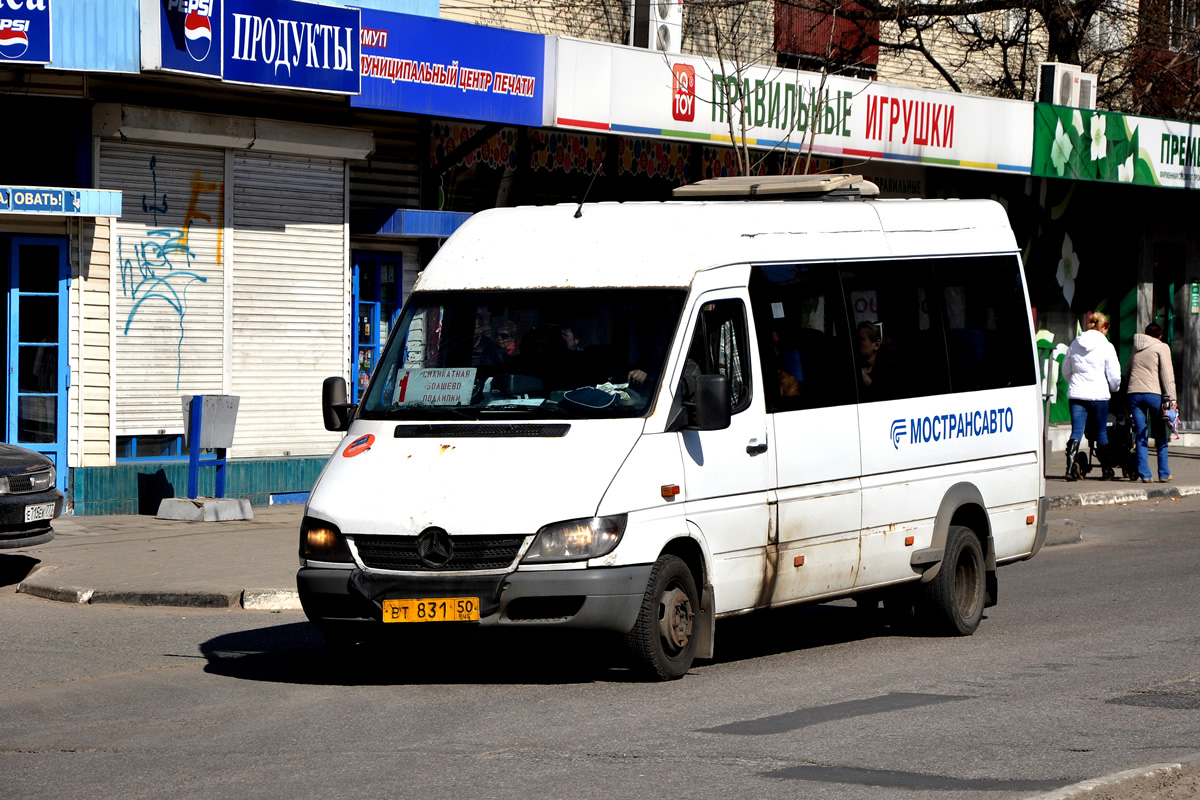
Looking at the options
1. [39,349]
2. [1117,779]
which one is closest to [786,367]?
[1117,779]

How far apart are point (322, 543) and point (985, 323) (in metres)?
4.72

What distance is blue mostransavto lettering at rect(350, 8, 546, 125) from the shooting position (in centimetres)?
1733

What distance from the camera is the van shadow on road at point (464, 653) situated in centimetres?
861

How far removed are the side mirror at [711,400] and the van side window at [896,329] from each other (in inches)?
62.0

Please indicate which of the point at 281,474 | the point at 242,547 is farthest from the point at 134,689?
the point at 281,474

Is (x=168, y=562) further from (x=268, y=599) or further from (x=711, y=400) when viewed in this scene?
(x=711, y=400)

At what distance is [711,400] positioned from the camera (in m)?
8.79

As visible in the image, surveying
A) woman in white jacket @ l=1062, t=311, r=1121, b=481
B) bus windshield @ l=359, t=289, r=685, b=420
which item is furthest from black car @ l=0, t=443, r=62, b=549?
woman in white jacket @ l=1062, t=311, r=1121, b=481

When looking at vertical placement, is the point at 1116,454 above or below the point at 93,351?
below

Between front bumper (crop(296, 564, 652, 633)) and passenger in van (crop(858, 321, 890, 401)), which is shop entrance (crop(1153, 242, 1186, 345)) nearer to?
passenger in van (crop(858, 321, 890, 401))

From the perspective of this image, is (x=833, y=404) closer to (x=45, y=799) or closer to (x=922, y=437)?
(x=922, y=437)

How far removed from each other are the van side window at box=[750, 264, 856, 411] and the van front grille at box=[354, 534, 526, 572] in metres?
1.84

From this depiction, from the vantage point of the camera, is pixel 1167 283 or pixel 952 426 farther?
pixel 1167 283

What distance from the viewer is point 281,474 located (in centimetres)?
1792
